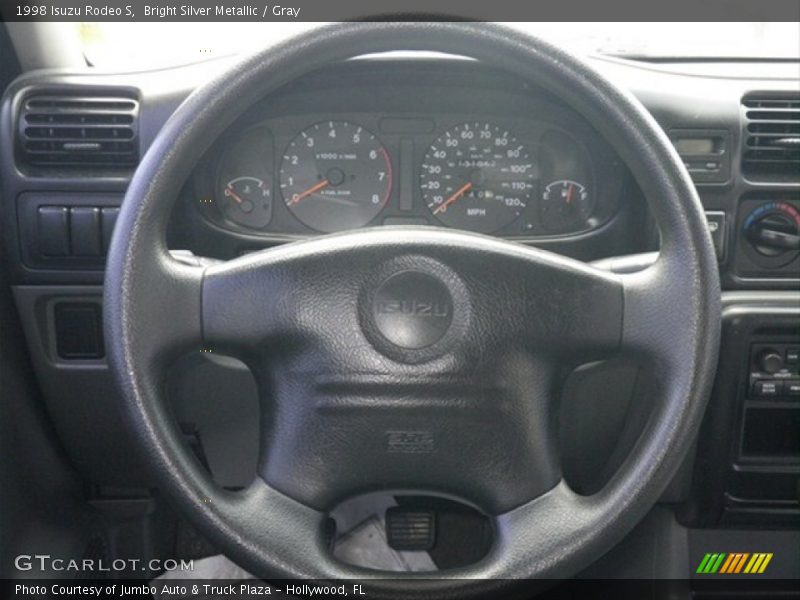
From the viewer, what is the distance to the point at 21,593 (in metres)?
1.50

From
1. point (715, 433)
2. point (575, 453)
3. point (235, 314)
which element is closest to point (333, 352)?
point (235, 314)

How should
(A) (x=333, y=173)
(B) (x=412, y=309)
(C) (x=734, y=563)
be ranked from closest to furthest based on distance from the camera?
(B) (x=412, y=309) < (A) (x=333, y=173) < (C) (x=734, y=563)

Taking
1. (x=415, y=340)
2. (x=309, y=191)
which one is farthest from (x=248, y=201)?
(x=415, y=340)

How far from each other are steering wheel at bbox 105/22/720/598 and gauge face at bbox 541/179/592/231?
0.30 metres

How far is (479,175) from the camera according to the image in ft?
4.49

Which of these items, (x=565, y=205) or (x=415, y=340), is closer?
(x=415, y=340)

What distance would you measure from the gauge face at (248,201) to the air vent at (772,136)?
660mm

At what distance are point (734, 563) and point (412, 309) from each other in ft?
2.88

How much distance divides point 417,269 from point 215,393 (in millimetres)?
474

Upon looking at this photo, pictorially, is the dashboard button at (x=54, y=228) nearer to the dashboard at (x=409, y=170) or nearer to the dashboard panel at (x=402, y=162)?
the dashboard at (x=409, y=170)

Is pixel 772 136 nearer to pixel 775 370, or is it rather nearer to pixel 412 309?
pixel 775 370

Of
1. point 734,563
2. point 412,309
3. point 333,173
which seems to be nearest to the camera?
point 412,309

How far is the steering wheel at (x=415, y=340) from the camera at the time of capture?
1023mm

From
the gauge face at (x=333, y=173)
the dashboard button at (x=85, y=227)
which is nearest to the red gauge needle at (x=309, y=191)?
the gauge face at (x=333, y=173)
